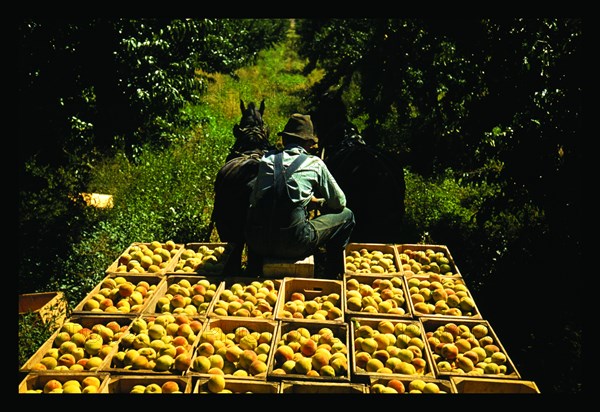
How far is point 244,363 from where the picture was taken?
3539 mm

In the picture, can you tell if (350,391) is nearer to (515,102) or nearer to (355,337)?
(355,337)

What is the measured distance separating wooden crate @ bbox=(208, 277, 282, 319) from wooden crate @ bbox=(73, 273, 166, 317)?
1.87 ft

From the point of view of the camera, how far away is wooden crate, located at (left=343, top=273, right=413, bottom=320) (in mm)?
4078

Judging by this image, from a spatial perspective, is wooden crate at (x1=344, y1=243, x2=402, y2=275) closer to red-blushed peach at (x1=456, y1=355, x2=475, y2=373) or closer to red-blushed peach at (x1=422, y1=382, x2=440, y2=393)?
red-blushed peach at (x1=456, y1=355, x2=475, y2=373)

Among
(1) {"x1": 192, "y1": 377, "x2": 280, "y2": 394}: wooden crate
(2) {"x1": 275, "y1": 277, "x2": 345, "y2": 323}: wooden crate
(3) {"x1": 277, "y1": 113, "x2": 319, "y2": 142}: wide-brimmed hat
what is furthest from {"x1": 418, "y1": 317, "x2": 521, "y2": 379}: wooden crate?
(3) {"x1": 277, "y1": 113, "x2": 319, "y2": 142}: wide-brimmed hat

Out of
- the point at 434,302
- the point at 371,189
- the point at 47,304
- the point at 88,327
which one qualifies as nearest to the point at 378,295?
the point at 434,302

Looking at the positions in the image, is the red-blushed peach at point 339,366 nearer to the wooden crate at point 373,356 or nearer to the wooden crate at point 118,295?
the wooden crate at point 373,356

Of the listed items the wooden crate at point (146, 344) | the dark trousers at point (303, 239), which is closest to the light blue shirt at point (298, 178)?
the dark trousers at point (303, 239)

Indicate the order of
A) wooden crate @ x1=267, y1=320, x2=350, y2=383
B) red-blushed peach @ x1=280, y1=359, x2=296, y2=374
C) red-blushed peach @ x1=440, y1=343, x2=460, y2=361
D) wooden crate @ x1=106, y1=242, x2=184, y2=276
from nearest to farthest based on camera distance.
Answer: wooden crate @ x1=267, y1=320, x2=350, y2=383 → red-blushed peach @ x1=280, y1=359, x2=296, y2=374 → red-blushed peach @ x1=440, y1=343, x2=460, y2=361 → wooden crate @ x1=106, y1=242, x2=184, y2=276

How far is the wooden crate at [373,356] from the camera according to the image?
131 inches

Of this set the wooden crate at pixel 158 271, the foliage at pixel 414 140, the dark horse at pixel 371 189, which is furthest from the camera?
the dark horse at pixel 371 189

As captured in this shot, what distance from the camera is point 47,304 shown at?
5.02m

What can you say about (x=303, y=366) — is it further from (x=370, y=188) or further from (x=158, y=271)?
(x=370, y=188)

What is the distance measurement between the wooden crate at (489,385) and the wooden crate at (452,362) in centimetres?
5
